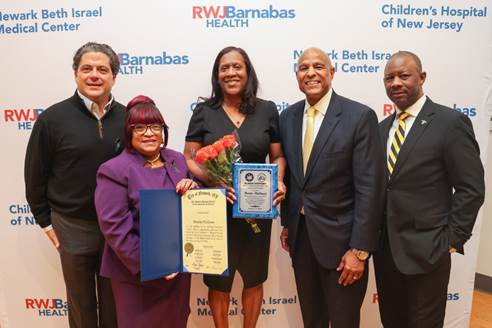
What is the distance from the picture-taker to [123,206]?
1528 mm

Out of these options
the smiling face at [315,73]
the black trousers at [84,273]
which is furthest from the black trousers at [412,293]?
the black trousers at [84,273]

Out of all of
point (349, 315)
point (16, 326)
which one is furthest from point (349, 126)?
point (16, 326)

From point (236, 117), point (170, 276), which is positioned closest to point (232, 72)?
point (236, 117)

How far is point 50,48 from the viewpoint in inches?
101

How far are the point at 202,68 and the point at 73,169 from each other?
120 cm

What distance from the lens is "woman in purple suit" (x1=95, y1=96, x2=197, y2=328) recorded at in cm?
152

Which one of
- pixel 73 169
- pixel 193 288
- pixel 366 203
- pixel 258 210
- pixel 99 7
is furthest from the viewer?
pixel 193 288

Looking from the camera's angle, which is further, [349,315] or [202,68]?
[202,68]

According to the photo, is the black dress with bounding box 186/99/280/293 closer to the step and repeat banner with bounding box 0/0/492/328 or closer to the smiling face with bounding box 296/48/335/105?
the smiling face with bounding box 296/48/335/105

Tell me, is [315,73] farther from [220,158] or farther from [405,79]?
[220,158]

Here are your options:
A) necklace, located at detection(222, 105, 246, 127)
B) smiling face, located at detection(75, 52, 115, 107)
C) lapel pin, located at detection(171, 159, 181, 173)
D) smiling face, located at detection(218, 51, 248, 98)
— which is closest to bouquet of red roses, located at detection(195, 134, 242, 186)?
lapel pin, located at detection(171, 159, 181, 173)

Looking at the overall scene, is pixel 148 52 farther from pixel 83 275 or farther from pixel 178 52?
pixel 83 275

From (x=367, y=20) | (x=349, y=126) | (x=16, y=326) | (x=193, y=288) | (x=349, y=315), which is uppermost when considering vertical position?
(x=367, y=20)

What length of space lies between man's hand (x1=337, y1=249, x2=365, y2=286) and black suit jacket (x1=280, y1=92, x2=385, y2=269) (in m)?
0.03
